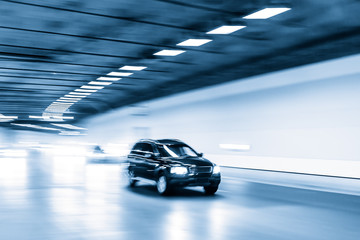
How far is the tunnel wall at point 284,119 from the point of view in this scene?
15.4 metres

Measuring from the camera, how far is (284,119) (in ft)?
61.8

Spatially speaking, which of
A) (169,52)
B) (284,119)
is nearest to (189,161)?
(169,52)

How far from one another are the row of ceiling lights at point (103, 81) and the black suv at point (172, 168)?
3.98 m

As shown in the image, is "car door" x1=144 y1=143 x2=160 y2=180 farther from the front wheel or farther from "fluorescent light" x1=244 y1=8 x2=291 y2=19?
"fluorescent light" x1=244 y1=8 x2=291 y2=19

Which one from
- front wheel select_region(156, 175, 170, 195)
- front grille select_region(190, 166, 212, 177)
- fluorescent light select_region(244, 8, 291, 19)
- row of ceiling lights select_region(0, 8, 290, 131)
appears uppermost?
fluorescent light select_region(244, 8, 291, 19)

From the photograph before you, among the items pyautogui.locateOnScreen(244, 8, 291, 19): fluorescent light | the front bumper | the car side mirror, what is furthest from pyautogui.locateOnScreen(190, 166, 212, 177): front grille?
pyautogui.locateOnScreen(244, 8, 291, 19): fluorescent light

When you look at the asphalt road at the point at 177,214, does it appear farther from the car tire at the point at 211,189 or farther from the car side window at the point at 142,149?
the car side window at the point at 142,149

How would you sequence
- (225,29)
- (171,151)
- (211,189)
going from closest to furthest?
(211,189) → (225,29) → (171,151)

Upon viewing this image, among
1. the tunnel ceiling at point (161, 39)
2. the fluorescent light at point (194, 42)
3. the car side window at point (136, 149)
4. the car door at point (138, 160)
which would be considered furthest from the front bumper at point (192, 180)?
the fluorescent light at point (194, 42)

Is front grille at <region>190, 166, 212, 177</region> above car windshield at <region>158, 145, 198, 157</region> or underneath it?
underneath

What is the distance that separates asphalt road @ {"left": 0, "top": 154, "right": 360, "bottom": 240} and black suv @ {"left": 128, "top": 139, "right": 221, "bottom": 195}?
0.41 metres

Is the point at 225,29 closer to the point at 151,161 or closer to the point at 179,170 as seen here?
the point at 179,170

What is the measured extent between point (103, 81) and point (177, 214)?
1633 centimetres

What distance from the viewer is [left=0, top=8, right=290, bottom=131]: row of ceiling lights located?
36.8 ft
